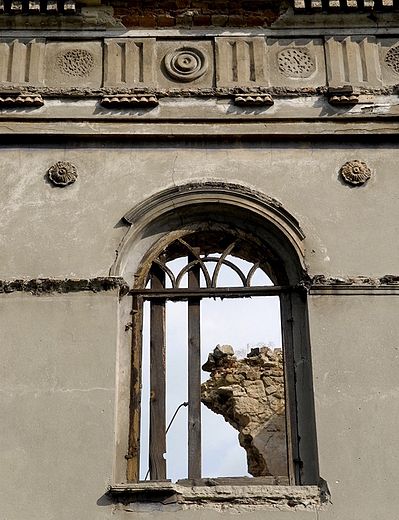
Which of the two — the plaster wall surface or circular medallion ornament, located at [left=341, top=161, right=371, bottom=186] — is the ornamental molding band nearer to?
the plaster wall surface

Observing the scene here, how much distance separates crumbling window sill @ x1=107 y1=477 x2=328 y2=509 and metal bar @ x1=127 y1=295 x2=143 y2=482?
12.3 inches

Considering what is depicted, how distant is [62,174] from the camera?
29.0 feet

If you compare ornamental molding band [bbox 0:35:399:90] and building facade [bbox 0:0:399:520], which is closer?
building facade [bbox 0:0:399:520]

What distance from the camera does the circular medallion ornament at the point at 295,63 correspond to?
9.38 meters

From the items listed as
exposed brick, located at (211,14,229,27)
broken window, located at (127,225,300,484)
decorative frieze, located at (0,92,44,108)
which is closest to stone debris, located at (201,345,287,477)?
broken window, located at (127,225,300,484)

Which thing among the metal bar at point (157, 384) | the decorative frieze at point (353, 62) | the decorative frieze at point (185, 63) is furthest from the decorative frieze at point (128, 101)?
the decorative frieze at point (353, 62)

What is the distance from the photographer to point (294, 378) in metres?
8.16

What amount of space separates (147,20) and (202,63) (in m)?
0.79

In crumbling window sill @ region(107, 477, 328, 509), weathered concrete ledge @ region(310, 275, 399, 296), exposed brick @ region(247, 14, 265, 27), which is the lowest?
crumbling window sill @ region(107, 477, 328, 509)

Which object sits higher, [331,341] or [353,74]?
[353,74]

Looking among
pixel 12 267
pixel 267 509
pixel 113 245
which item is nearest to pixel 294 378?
pixel 267 509

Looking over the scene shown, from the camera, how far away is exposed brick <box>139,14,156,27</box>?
31.4 ft

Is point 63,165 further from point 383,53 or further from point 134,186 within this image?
point 383,53

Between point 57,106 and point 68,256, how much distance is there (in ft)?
5.61
